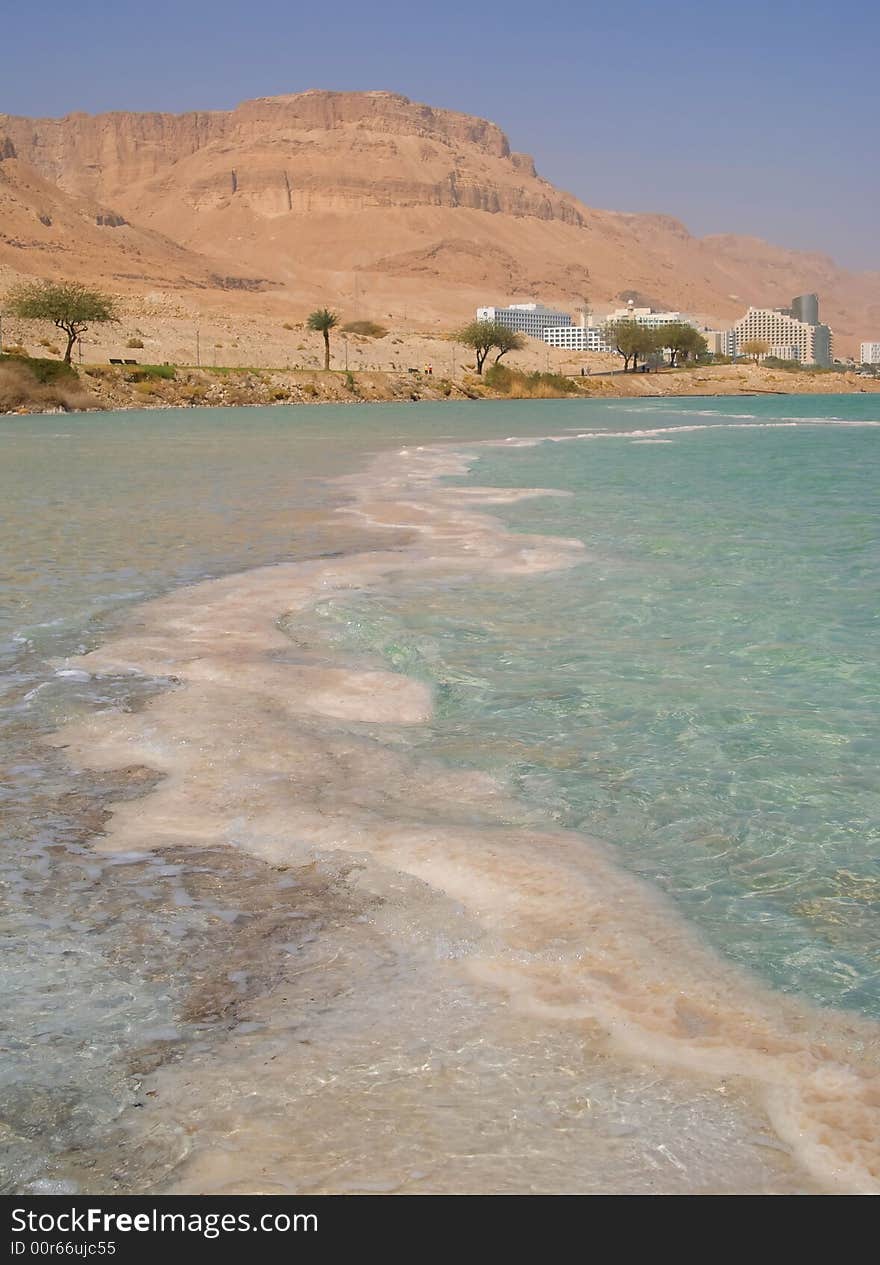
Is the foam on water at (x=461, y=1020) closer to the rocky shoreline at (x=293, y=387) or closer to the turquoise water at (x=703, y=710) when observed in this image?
the turquoise water at (x=703, y=710)

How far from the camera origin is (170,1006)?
3361 mm

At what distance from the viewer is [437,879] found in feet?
14.1

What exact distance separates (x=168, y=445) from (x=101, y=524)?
16.7 meters

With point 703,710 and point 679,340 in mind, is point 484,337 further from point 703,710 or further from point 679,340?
point 703,710

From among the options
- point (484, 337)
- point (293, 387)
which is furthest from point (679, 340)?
point (293, 387)

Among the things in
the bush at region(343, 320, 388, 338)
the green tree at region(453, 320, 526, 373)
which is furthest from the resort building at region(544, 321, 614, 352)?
the green tree at region(453, 320, 526, 373)

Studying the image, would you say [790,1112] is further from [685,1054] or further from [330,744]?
[330,744]

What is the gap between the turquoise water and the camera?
434 cm

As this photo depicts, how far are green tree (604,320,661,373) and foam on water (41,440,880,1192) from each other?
4314 inches

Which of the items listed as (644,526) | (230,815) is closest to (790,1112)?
(230,815)

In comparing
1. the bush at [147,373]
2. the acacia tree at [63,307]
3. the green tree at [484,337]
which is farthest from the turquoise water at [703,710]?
the green tree at [484,337]

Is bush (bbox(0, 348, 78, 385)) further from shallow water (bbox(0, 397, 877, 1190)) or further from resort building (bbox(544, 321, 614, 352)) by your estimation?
resort building (bbox(544, 321, 614, 352))

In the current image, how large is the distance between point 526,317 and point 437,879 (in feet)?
593

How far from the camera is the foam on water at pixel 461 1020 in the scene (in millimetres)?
2750
